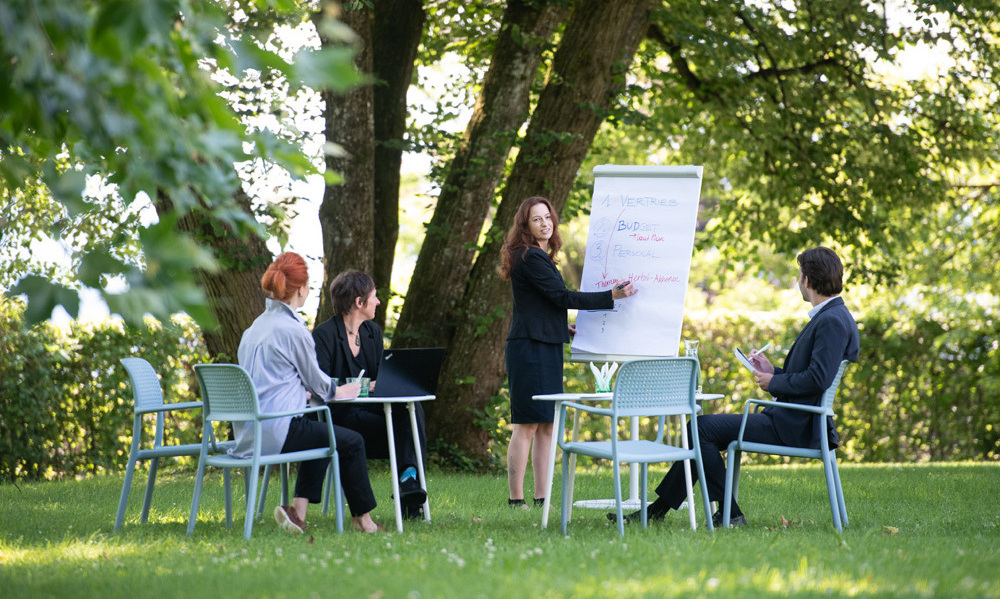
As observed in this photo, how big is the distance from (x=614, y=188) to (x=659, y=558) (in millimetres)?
3117

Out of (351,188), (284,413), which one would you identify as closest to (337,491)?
(284,413)

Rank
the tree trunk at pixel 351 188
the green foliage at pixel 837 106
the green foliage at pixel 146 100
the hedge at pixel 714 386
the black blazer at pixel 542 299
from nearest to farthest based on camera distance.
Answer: the green foliage at pixel 146 100 → the black blazer at pixel 542 299 → the tree trunk at pixel 351 188 → the hedge at pixel 714 386 → the green foliage at pixel 837 106

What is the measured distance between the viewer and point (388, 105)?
9312 mm

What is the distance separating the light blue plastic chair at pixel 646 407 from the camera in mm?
4934

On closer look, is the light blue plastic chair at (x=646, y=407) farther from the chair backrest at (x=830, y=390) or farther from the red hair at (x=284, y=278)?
the red hair at (x=284, y=278)

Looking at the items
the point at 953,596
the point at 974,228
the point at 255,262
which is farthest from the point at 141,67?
the point at 974,228

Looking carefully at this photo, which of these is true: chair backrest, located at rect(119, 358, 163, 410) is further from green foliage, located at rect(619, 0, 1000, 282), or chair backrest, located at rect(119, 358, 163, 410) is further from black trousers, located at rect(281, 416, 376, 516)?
green foliage, located at rect(619, 0, 1000, 282)

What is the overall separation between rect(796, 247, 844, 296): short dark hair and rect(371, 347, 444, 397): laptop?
6.94 ft

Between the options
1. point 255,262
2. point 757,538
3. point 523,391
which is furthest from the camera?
point 255,262

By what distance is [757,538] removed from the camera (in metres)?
4.89

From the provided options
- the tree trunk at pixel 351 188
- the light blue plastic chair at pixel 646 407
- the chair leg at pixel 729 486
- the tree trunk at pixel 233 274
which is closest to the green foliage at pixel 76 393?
the tree trunk at pixel 233 274

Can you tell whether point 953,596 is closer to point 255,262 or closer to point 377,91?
point 255,262

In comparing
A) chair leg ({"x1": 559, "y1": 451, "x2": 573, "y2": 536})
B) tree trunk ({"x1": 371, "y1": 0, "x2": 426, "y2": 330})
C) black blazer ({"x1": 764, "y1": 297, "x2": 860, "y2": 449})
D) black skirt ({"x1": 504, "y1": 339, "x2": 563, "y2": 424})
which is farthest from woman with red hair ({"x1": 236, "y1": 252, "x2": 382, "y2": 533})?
tree trunk ({"x1": 371, "y1": 0, "x2": 426, "y2": 330})

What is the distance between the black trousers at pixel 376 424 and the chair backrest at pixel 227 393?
0.89m
